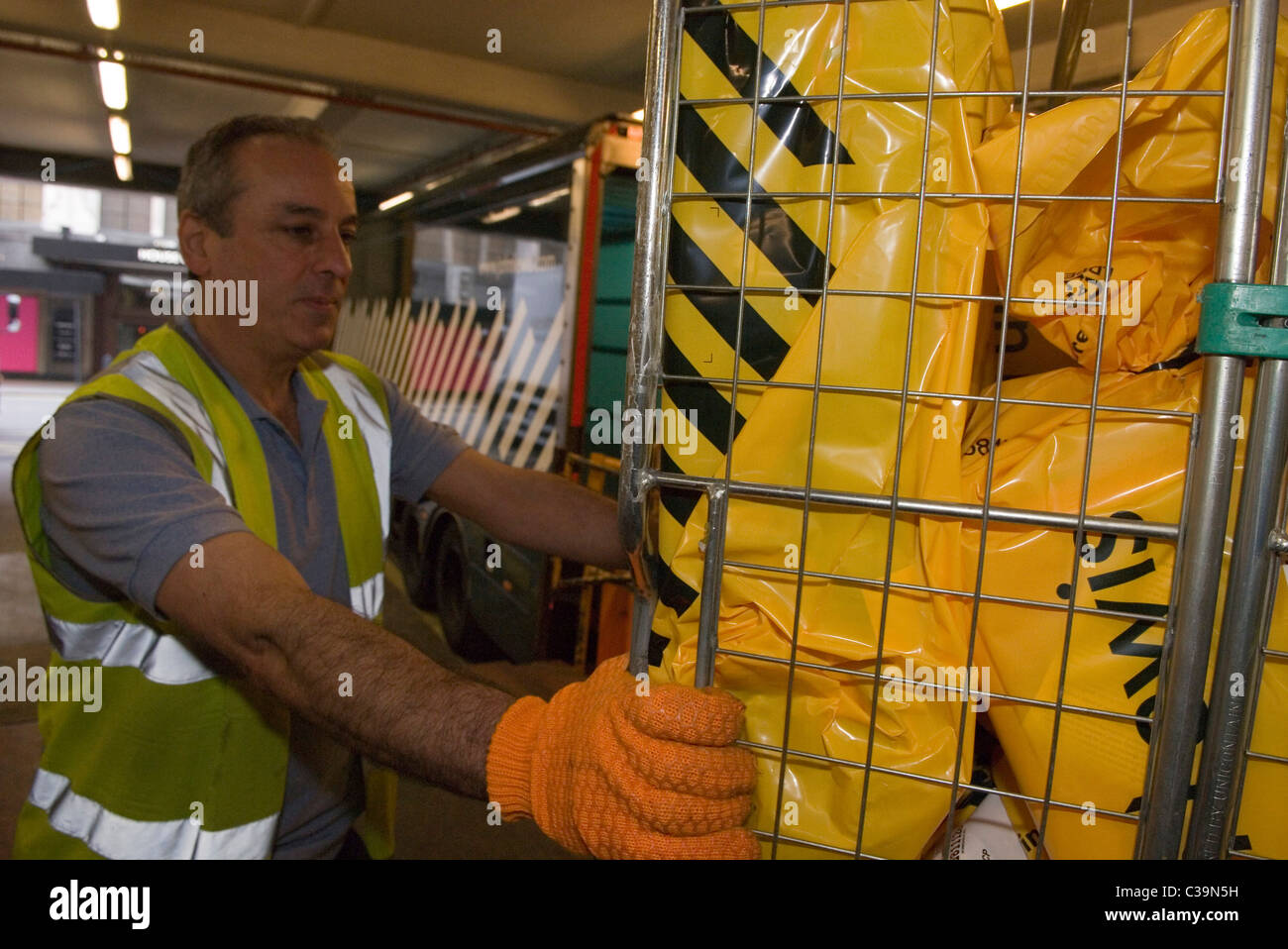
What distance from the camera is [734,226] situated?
0.92m

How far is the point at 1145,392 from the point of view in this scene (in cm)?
94

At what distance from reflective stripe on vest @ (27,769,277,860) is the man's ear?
1001 mm

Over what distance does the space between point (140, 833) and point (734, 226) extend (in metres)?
1.25

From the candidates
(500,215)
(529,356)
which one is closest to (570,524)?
(529,356)

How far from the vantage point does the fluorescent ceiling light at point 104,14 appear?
17.3 ft

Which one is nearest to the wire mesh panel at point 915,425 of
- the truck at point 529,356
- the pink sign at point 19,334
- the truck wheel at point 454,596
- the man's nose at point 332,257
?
the man's nose at point 332,257

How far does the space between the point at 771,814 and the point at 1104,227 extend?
2.37 ft

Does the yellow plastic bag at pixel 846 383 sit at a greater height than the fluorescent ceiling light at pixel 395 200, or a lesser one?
lesser

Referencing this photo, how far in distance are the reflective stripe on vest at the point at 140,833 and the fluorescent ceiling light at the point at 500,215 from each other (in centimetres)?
398

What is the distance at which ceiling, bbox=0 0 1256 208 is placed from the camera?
5238 millimetres

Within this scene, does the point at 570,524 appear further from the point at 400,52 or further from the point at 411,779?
the point at 400,52

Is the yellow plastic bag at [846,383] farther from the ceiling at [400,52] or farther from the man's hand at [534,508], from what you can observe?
the ceiling at [400,52]

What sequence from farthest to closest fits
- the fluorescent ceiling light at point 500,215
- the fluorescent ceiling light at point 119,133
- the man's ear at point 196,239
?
the fluorescent ceiling light at point 119,133 < the fluorescent ceiling light at point 500,215 < the man's ear at point 196,239

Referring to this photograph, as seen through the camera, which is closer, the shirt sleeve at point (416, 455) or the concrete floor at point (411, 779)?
the shirt sleeve at point (416, 455)
